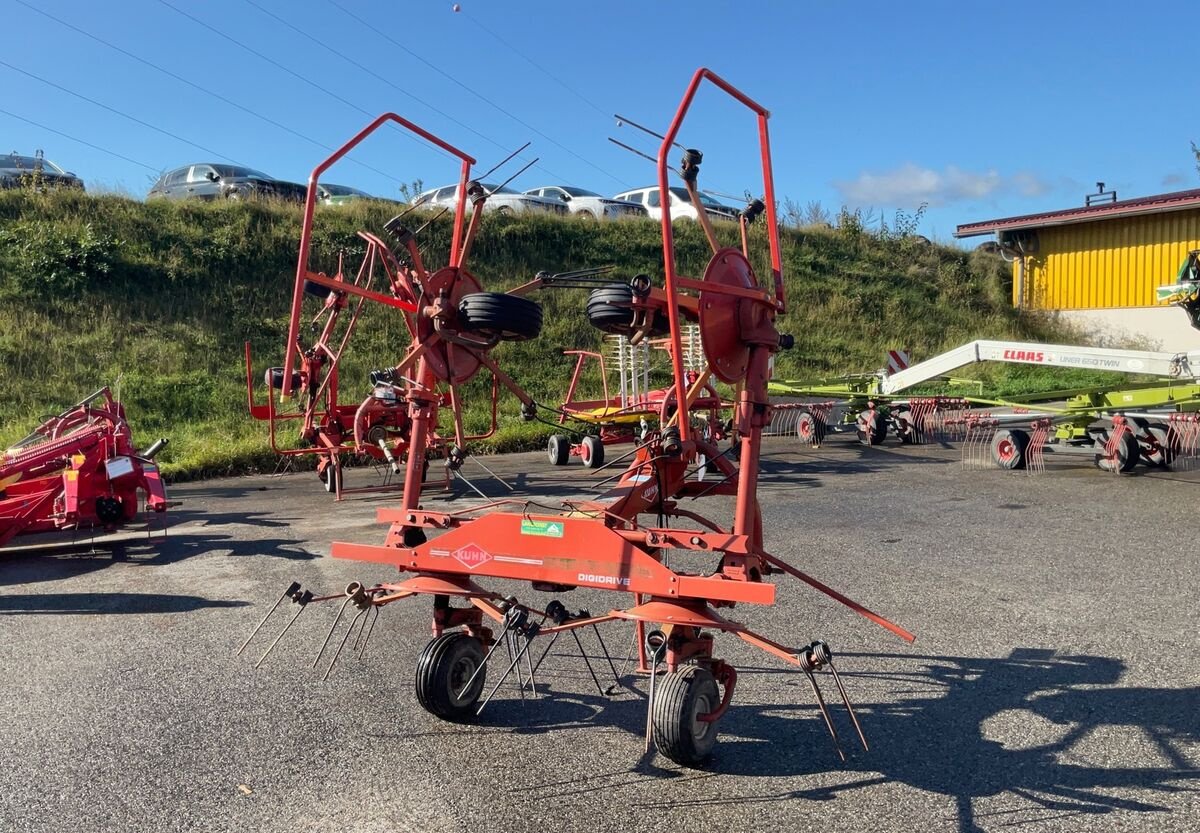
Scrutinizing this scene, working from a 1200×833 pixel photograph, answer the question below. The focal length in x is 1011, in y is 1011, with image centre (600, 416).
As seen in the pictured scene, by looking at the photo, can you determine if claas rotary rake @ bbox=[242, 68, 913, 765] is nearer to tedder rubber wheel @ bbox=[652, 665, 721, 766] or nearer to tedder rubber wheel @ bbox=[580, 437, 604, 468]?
tedder rubber wheel @ bbox=[652, 665, 721, 766]

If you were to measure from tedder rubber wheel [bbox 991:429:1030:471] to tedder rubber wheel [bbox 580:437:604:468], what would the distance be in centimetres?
481

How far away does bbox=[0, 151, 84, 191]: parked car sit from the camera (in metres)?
20.5

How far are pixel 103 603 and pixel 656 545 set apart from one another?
172 inches

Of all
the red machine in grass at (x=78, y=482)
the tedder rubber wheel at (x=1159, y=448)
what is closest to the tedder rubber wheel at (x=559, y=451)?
the red machine in grass at (x=78, y=482)

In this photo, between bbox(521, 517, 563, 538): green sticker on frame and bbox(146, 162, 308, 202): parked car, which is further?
bbox(146, 162, 308, 202): parked car

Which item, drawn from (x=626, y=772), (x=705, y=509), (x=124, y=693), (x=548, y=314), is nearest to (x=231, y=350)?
(x=548, y=314)

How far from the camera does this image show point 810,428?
1495 cm

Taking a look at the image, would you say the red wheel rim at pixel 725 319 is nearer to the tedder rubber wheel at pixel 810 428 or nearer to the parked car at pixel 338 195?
the tedder rubber wheel at pixel 810 428

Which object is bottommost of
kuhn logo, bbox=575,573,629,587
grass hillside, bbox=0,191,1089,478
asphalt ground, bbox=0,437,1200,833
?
asphalt ground, bbox=0,437,1200,833

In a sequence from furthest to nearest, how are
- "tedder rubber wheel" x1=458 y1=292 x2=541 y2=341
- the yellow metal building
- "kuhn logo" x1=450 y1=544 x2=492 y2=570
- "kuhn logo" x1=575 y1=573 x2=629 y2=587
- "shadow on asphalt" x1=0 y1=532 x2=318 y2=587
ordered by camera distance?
the yellow metal building, "shadow on asphalt" x1=0 y1=532 x2=318 y2=587, "tedder rubber wheel" x1=458 y1=292 x2=541 y2=341, "kuhn logo" x1=450 y1=544 x2=492 y2=570, "kuhn logo" x1=575 y1=573 x2=629 y2=587

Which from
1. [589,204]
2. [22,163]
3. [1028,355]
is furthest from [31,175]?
[1028,355]

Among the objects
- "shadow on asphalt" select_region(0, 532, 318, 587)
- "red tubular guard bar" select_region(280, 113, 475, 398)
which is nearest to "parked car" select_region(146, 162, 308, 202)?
"shadow on asphalt" select_region(0, 532, 318, 587)

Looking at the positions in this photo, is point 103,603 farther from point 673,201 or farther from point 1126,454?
point 673,201

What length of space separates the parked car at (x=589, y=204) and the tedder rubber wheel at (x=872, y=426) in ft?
38.7
